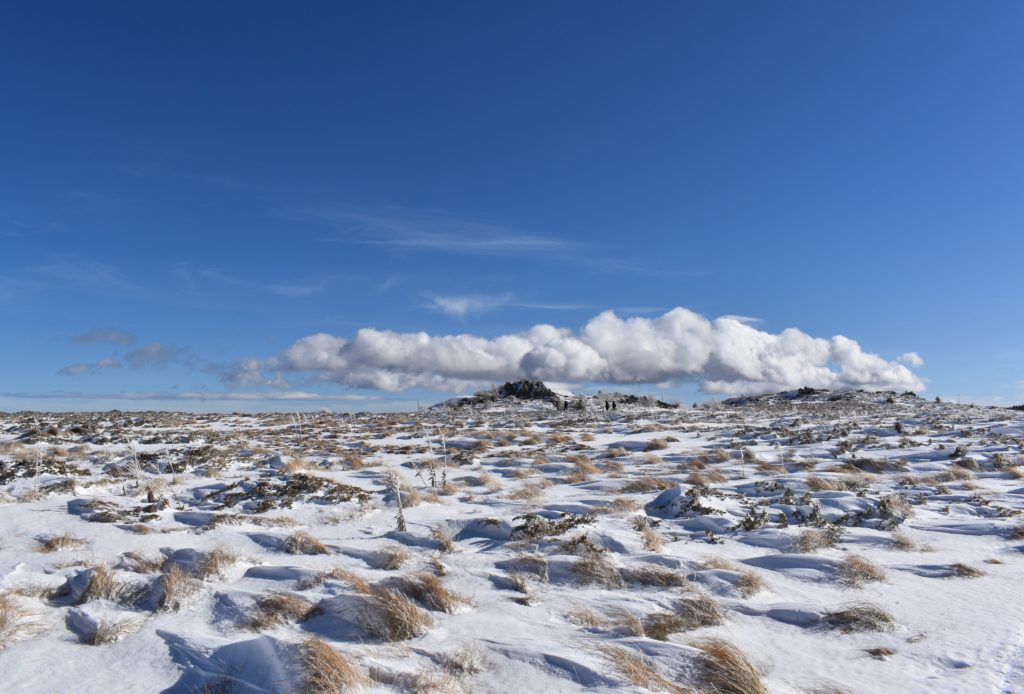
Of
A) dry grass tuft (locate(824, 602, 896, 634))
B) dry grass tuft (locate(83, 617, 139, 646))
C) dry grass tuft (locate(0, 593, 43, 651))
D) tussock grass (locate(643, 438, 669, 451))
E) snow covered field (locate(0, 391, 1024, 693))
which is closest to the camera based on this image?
snow covered field (locate(0, 391, 1024, 693))

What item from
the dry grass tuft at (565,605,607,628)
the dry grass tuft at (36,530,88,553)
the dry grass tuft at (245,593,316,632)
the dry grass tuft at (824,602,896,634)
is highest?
the dry grass tuft at (36,530,88,553)

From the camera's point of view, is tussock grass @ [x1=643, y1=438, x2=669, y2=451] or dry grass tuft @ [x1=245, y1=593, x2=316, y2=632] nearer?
dry grass tuft @ [x1=245, y1=593, x2=316, y2=632]

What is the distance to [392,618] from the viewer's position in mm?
5090

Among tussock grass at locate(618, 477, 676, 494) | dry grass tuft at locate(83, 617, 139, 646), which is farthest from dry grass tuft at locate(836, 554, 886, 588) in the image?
dry grass tuft at locate(83, 617, 139, 646)

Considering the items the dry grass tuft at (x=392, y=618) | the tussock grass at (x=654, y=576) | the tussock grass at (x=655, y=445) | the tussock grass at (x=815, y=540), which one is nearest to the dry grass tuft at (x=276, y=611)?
the dry grass tuft at (x=392, y=618)

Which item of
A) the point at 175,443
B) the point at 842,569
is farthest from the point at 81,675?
the point at 175,443

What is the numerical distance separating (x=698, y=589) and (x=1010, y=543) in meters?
4.81

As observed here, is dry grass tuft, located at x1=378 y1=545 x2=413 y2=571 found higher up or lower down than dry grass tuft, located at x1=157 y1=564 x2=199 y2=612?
lower down

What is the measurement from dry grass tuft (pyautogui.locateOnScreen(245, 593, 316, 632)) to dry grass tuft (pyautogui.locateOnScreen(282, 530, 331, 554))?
2004mm

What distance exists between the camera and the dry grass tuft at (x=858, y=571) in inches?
250

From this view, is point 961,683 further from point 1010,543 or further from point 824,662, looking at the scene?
point 1010,543

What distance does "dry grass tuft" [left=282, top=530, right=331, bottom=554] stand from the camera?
766 cm

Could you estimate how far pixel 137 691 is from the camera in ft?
13.8

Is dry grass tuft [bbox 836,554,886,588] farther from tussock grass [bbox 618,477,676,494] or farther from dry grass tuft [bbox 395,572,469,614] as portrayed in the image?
tussock grass [bbox 618,477,676,494]
